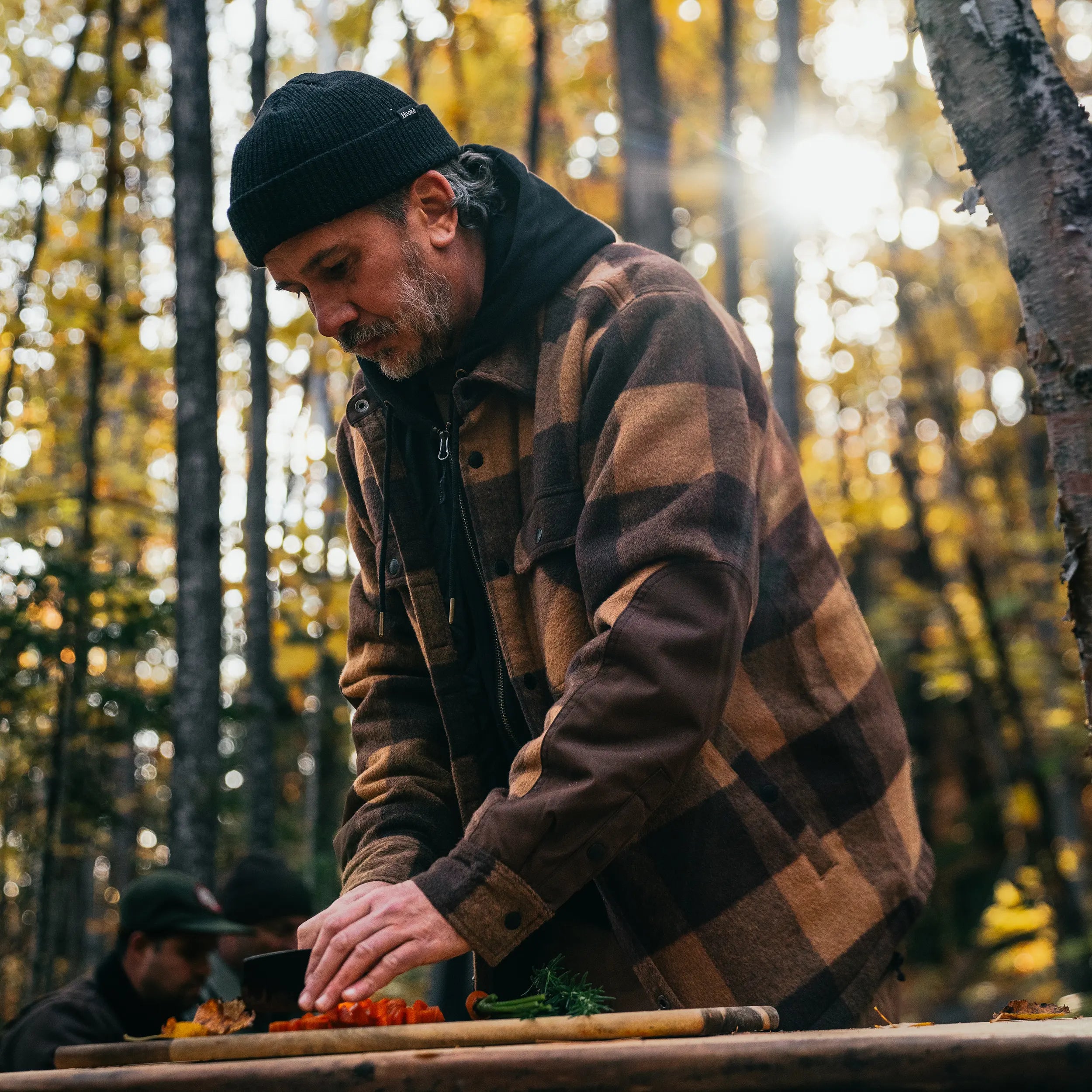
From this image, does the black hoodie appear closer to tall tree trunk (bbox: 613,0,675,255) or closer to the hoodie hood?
the hoodie hood

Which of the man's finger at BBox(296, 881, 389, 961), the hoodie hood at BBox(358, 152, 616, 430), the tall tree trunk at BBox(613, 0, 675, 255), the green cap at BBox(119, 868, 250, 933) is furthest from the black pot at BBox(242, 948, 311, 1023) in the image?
the tall tree trunk at BBox(613, 0, 675, 255)

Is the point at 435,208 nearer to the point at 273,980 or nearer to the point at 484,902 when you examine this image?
the point at 484,902

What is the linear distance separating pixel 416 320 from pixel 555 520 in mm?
477

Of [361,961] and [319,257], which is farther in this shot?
[319,257]

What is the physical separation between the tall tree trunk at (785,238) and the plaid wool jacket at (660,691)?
4.59 metres

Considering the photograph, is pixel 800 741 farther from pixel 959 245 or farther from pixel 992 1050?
pixel 959 245

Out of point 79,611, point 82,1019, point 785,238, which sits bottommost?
point 82,1019

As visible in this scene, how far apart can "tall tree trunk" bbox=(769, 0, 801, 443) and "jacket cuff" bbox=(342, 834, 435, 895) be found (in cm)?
491

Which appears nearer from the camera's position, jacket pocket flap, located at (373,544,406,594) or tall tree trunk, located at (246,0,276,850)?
jacket pocket flap, located at (373,544,406,594)

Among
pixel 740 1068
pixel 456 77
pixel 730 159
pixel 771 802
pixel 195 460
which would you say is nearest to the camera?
pixel 740 1068

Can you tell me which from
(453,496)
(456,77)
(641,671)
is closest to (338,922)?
(641,671)

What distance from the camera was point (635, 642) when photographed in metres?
1.75

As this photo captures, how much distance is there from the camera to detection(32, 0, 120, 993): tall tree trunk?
5.48 m

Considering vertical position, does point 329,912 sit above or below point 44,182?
below
